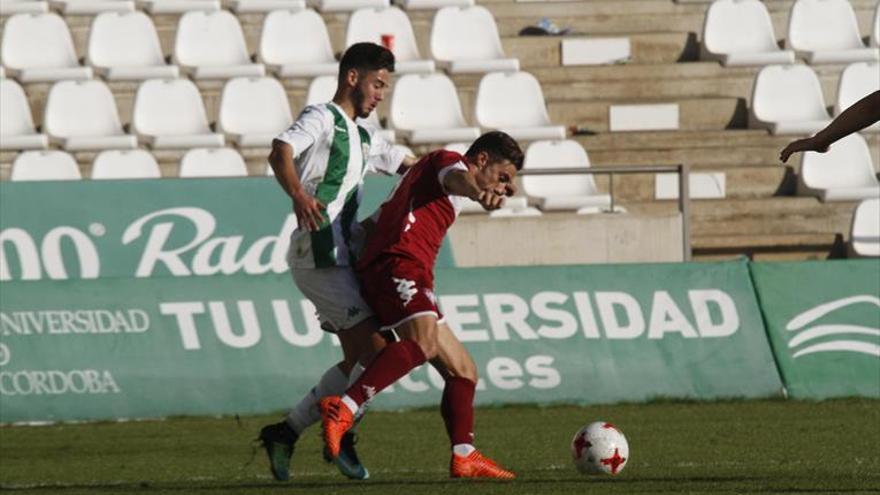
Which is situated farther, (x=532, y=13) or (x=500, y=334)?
(x=532, y=13)

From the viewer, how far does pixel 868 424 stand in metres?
12.3

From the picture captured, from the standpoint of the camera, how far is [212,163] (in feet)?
57.1

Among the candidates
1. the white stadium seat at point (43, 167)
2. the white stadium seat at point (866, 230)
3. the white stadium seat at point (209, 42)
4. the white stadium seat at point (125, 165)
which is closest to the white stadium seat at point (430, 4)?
the white stadium seat at point (209, 42)

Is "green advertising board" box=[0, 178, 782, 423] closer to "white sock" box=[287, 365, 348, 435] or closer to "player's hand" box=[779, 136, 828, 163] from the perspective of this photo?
"white sock" box=[287, 365, 348, 435]

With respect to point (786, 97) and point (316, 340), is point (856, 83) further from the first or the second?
point (316, 340)

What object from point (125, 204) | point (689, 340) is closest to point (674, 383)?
point (689, 340)

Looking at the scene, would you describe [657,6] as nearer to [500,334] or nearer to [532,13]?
[532,13]

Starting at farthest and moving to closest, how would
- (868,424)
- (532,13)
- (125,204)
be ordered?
(532,13)
(125,204)
(868,424)

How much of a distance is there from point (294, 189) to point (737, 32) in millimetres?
12205

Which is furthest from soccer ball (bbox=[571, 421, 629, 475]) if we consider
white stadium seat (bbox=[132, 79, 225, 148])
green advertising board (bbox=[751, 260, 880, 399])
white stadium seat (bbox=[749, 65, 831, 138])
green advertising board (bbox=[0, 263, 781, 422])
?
white stadium seat (bbox=[749, 65, 831, 138])

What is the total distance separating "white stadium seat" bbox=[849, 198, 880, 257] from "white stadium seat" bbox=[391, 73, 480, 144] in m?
3.96

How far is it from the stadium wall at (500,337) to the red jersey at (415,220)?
509cm

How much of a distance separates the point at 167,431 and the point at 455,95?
6.61 meters

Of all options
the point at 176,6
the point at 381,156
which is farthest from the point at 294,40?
the point at 381,156
